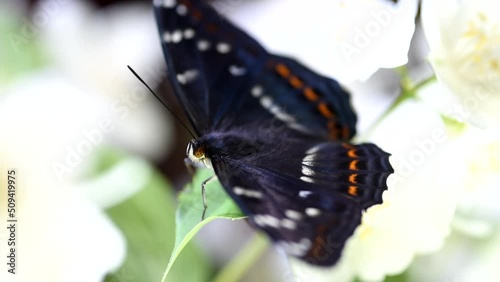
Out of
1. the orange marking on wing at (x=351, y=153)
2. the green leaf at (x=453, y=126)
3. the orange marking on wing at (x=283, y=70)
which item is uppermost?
the orange marking on wing at (x=283, y=70)

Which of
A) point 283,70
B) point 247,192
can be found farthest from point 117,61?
point 247,192

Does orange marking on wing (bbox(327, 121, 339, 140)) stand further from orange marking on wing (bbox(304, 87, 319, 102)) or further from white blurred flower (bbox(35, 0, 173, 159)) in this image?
white blurred flower (bbox(35, 0, 173, 159))

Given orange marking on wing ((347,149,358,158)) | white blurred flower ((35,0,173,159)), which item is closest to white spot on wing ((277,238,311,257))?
orange marking on wing ((347,149,358,158))

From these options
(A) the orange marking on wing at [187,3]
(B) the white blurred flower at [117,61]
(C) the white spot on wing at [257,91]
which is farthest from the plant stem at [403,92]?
(B) the white blurred flower at [117,61]

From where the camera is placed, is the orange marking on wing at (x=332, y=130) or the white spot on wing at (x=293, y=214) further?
the orange marking on wing at (x=332, y=130)

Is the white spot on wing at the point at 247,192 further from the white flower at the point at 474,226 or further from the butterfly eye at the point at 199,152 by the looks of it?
the white flower at the point at 474,226

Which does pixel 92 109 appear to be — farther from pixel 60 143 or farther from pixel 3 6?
pixel 3 6

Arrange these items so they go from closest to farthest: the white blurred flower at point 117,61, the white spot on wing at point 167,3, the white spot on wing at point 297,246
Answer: the white spot on wing at point 297,246 → the white spot on wing at point 167,3 → the white blurred flower at point 117,61
